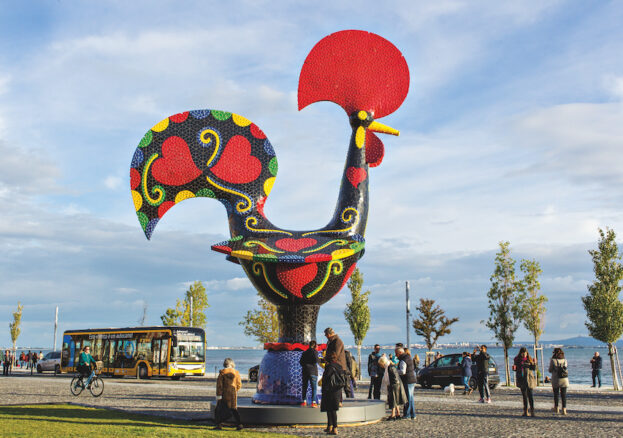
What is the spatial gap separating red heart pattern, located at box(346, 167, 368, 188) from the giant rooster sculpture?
0.02 meters

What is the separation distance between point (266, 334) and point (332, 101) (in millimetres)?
24271

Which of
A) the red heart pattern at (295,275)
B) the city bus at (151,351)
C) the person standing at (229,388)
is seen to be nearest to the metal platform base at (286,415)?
the person standing at (229,388)

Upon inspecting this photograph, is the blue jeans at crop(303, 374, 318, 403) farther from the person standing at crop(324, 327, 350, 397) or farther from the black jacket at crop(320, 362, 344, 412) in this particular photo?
the black jacket at crop(320, 362, 344, 412)

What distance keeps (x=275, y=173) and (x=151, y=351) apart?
68.7ft

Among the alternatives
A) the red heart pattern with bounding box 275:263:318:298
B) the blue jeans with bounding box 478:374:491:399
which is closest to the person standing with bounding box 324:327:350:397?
the red heart pattern with bounding box 275:263:318:298

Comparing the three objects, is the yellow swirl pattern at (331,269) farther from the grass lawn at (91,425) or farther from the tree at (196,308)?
the tree at (196,308)

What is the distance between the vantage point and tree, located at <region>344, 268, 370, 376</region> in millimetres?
31625

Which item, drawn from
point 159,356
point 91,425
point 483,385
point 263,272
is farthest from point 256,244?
point 159,356

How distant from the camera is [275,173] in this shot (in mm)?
12680

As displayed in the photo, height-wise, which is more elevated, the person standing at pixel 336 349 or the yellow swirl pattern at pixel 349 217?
the yellow swirl pattern at pixel 349 217

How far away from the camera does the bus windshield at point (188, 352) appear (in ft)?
100

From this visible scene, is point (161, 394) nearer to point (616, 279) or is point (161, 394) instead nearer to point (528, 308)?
point (528, 308)

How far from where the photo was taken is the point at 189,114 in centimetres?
1260

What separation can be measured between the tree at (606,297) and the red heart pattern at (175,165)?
17.2 meters
